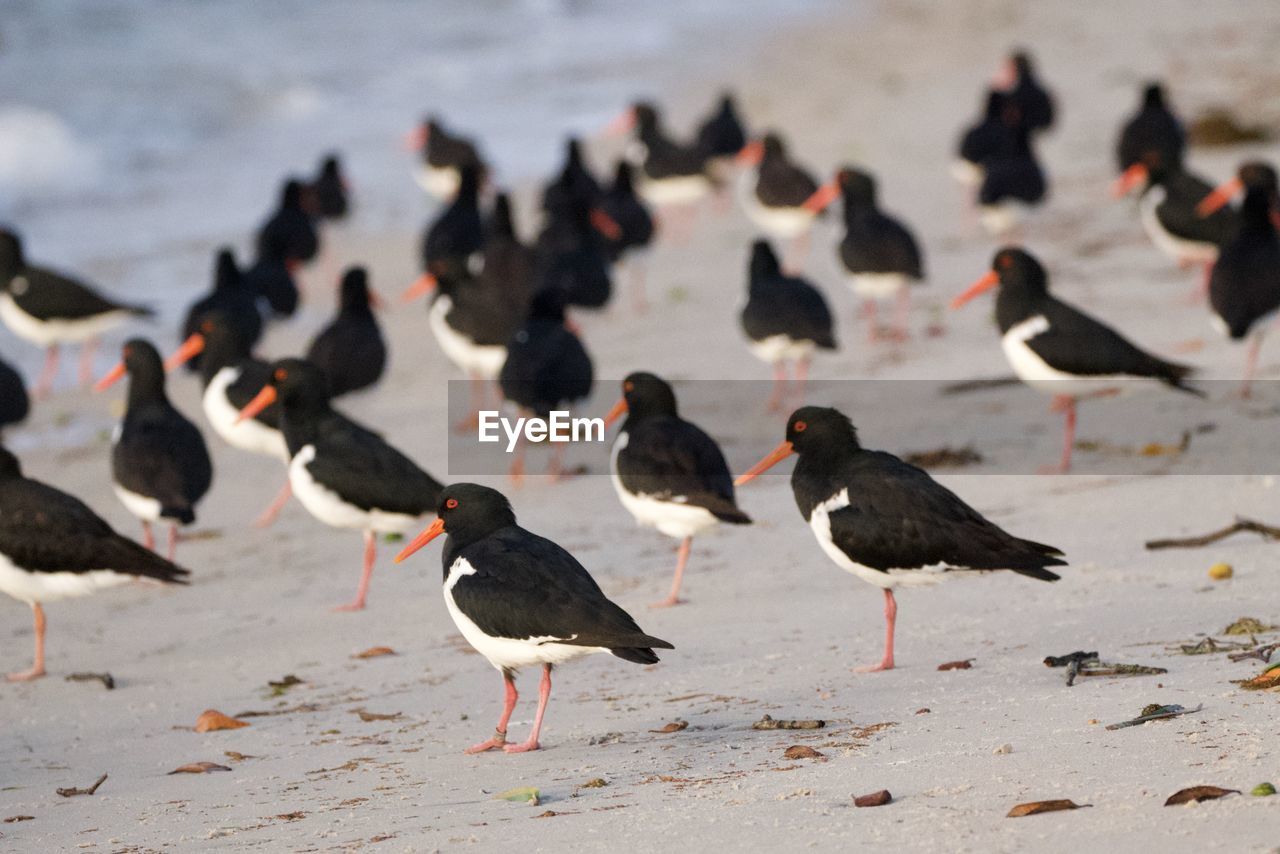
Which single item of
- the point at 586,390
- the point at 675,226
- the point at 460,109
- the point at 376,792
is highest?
the point at 460,109

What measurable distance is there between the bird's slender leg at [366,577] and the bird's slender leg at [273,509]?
128 centimetres

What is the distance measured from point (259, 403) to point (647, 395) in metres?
2.22

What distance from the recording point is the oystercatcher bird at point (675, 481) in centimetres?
761

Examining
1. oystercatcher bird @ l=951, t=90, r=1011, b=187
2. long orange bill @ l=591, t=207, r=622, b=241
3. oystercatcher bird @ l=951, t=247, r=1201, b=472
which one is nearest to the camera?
oystercatcher bird @ l=951, t=247, r=1201, b=472

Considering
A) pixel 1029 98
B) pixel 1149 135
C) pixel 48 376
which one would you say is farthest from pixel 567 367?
pixel 1029 98

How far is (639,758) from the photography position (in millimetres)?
5430

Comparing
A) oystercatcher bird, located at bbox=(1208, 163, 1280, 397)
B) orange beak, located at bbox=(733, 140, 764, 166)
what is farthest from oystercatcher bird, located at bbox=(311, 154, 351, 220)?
oystercatcher bird, located at bbox=(1208, 163, 1280, 397)

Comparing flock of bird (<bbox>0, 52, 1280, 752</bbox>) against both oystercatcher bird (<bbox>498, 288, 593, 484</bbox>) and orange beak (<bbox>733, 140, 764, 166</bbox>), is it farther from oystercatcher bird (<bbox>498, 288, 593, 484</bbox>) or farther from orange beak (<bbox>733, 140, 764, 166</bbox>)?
orange beak (<bbox>733, 140, 764, 166</bbox>)

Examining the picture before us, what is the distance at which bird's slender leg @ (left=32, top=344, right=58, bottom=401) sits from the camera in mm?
13031

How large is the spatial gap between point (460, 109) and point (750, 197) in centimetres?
926

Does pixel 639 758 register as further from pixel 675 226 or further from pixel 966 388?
pixel 675 226

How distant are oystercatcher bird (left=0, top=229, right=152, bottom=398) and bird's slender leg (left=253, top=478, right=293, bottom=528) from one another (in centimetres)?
348

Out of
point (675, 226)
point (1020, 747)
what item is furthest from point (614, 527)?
point (675, 226)

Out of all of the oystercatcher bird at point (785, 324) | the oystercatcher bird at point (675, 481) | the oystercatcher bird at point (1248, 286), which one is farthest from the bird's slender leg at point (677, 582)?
the oystercatcher bird at point (1248, 286)
